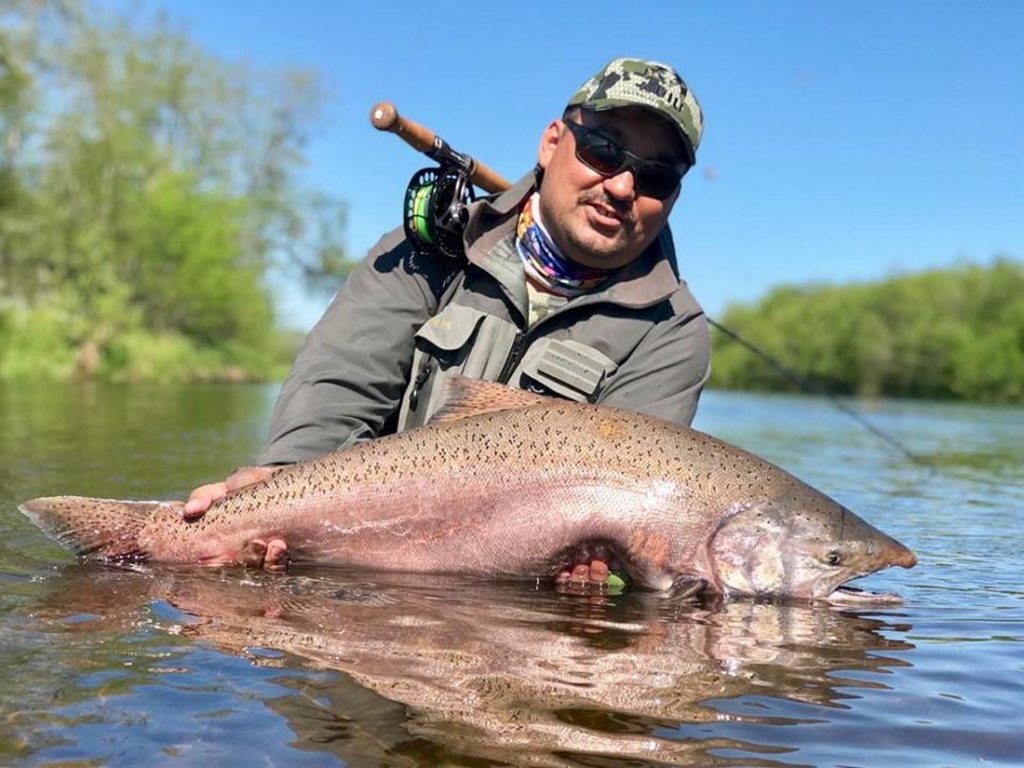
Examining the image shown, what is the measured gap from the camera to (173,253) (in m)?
39.4

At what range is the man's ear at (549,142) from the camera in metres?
5.20

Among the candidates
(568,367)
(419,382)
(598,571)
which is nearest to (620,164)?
(568,367)

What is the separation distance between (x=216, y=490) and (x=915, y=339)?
71.9m

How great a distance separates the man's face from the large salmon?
3.47 feet

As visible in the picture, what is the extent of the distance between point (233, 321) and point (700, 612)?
1613 inches

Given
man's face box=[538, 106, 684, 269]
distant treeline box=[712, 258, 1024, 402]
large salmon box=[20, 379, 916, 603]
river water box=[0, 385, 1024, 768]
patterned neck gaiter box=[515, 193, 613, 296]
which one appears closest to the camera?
river water box=[0, 385, 1024, 768]

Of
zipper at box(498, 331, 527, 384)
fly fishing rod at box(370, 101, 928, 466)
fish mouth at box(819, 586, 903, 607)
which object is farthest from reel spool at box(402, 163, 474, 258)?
fish mouth at box(819, 586, 903, 607)

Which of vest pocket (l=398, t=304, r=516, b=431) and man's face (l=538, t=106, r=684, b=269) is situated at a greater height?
man's face (l=538, t=106, r=684, b=269)

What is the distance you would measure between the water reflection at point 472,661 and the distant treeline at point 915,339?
184ft

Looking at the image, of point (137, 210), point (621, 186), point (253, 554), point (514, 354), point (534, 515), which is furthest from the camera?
point (137, 210)

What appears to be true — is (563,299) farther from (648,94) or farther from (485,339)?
(648,94)

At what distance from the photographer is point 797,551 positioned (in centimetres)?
404

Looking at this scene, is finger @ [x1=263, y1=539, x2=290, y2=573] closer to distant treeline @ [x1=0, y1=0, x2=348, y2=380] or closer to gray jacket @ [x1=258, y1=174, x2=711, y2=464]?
gray jacket @ [x1=258, y1=174, x2=711, y2=464]

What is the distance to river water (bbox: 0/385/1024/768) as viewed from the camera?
234 centimetres
